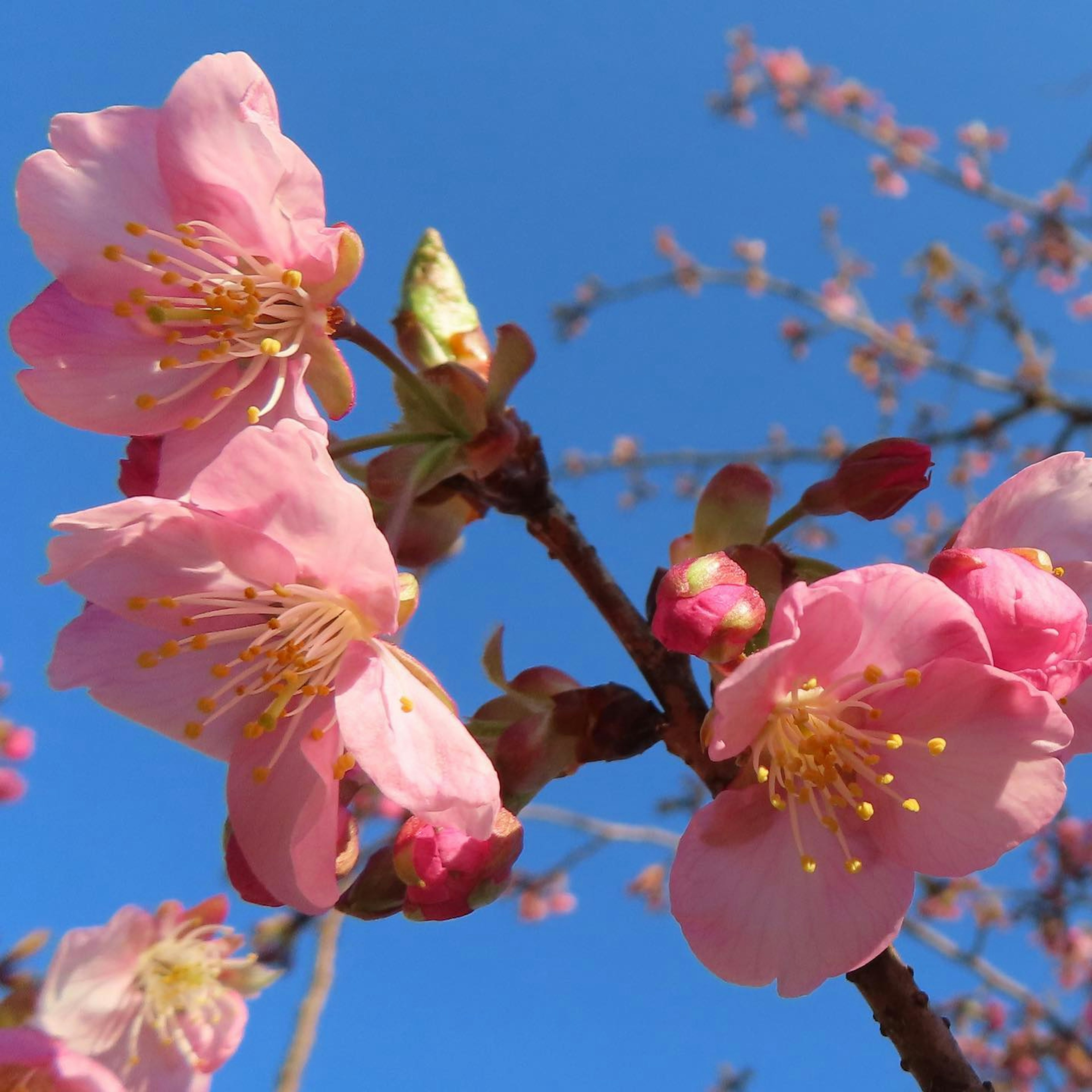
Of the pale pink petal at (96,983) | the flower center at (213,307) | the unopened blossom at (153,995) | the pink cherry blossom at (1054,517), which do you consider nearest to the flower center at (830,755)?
the pink cherry blossom at (1054,517)

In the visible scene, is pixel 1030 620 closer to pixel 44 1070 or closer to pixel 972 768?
pixel 972 768

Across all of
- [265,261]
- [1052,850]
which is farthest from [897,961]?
[1052,850]

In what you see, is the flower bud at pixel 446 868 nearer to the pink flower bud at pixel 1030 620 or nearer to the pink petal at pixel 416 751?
the pink petal at pixel 416 751

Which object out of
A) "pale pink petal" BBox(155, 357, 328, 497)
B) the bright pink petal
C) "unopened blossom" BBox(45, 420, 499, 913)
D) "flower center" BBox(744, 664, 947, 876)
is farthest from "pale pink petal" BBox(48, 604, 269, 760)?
the bright pink petal

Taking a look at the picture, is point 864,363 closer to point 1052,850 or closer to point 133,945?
point 1052,850

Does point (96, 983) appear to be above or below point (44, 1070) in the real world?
below

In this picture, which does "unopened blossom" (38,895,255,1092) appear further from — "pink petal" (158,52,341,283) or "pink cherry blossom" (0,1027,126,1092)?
"pink petal" (158,52,341,283)

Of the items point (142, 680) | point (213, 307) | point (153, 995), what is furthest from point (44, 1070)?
point (213, 307)
